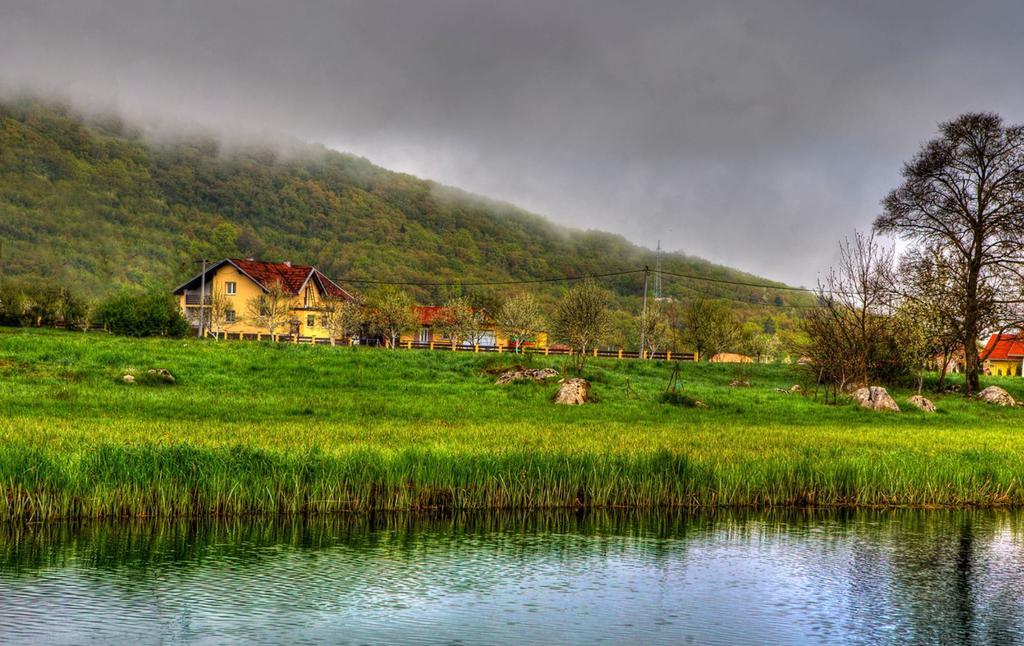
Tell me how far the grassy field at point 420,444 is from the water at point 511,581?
0.82m

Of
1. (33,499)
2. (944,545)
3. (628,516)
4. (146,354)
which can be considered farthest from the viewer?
(146,354)

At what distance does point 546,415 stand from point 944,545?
781 inches

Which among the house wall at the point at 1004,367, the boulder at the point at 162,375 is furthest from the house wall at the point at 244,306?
the house wall at the point at 1004,367

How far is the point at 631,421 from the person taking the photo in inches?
1513

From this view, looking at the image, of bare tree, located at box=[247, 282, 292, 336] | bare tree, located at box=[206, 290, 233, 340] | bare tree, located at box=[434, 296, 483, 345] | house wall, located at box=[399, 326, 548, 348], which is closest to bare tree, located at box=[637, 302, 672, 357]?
house wall, located at box=[399, 326, 548, 348]

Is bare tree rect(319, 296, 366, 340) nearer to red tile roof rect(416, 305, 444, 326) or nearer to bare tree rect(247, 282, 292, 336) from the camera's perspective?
bare tree rect(247, 282, 292, 336)

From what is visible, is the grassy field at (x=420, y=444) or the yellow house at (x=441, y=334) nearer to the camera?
the grassy field at (x=420, y=444)

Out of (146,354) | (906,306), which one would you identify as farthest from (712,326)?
(146,354)

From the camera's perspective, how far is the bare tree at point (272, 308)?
10619cm

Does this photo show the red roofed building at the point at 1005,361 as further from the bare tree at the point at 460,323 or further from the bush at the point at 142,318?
the bush at the point at 142,318

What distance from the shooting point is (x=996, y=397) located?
55.0 m

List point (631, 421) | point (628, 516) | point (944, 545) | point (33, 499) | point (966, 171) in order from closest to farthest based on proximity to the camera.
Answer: point (33, 499) < point (944, 545) < point (628, 516) < point (631, 421) < point (966, 171)

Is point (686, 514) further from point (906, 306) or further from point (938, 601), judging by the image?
point (906, 306)

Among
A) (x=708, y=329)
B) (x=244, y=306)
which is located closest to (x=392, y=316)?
(x=244, y=306)
